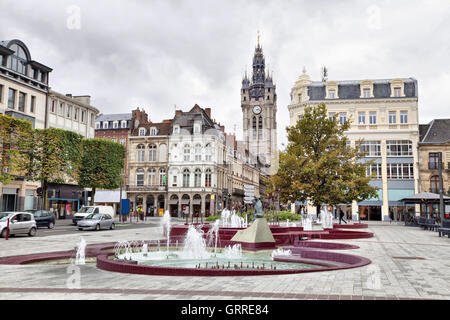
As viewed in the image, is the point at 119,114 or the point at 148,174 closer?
the point at 148,174

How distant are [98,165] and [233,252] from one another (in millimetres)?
29360

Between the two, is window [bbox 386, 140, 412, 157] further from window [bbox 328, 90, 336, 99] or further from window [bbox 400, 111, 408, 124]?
window [bbox 328, 90, 336, 99]

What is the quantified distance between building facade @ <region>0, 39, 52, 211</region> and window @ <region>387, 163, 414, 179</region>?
42656mm

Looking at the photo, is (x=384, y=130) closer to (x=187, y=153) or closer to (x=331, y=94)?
(x=331, y=94)

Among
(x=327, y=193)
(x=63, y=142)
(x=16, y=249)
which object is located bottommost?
(x=16, y=249)

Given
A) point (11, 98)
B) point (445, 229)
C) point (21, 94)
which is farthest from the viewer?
point (21, 94)

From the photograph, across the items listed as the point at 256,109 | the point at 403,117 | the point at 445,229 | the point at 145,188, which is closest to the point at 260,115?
the point at 256,109

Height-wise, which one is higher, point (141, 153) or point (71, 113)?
point (71, 113)

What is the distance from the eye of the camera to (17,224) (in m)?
20.6
